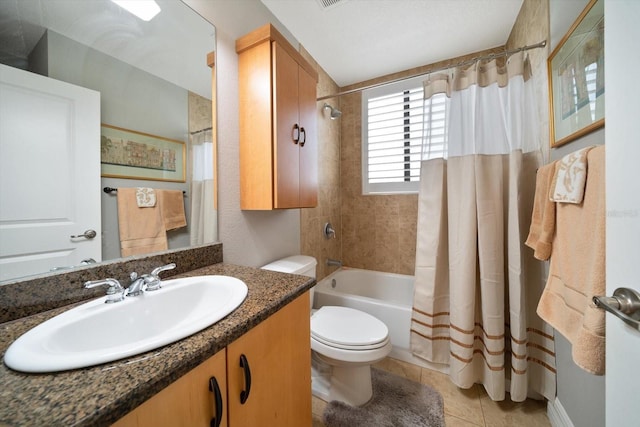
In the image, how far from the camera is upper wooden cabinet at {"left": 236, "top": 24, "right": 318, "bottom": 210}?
119cm

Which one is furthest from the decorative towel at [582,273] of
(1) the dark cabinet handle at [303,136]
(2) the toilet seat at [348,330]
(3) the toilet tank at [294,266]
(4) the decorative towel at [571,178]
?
(1) the dark cabinet handle at [303,136]

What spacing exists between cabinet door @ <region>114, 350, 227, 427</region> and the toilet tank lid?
810 mm

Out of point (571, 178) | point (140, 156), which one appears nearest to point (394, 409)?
point (571, 178)

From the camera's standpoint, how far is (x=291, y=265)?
4.77 ft

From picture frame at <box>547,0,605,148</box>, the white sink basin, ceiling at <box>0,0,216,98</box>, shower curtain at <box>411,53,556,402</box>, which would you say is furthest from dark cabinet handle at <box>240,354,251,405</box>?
picture frame at <box>547,0,605,148</box>

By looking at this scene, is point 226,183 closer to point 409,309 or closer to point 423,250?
point 423,250

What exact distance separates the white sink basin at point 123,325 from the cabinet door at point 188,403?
9 centimetres

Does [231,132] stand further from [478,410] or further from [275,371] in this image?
[478,410]

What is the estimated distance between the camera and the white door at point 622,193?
44 centimetres

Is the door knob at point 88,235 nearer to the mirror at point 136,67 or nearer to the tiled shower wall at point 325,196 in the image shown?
the mirror at point 136,67

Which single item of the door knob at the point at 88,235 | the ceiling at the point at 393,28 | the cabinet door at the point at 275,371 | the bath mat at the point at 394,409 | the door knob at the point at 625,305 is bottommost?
the bath mat at the point at 394,409

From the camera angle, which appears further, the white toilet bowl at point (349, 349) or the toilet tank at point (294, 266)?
the toilet tank at point (294, 266)

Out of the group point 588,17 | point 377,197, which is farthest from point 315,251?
point 588,17

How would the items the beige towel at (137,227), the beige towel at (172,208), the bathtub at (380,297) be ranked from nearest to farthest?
the beige towel at (137,227)
the beige towel at (172,208)
the bathtub at (380,297)
